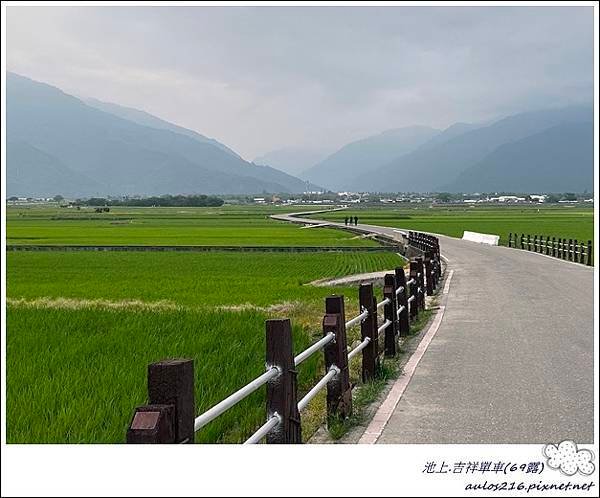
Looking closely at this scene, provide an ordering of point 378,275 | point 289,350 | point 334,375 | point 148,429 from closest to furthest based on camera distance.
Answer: point 148,429
point 289,350
point 334,375
point 378,275

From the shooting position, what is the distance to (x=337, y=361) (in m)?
6.12

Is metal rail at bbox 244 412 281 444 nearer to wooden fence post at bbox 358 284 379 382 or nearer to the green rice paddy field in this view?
the green rice paddy field

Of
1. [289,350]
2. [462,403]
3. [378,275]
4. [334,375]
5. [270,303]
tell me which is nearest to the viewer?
[289,350]

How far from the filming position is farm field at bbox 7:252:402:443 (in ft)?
18.9

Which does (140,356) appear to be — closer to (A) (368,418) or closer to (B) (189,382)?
(A) (368,418)

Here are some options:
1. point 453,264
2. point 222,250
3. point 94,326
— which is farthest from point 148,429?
point 222,250

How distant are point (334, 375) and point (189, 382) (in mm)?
2635

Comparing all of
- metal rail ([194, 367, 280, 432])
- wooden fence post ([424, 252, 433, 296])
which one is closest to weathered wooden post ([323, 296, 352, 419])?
metal rail ([194, 367, 280, 432])

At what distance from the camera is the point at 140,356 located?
27.4 ft

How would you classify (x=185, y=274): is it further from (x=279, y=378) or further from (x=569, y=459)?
(x=569, y=459)

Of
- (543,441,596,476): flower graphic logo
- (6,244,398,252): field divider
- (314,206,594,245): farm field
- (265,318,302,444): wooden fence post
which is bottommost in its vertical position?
(543,441,596,476): flower graphic logo

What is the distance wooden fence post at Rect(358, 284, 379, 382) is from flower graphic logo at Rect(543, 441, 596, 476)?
2.82m

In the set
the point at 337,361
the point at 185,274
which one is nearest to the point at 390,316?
the point at 337,361

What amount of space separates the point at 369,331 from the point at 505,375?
164 cm
